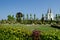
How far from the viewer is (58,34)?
338 inches

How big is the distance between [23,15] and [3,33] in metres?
34.1

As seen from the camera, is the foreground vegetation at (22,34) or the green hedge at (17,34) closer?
the foreground vegetation at (22,34)

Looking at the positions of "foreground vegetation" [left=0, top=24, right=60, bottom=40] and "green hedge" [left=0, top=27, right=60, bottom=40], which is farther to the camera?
"green hedge" [left=0, top=27, right=60, bottom=40]

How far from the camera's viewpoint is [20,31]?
9.80 meters

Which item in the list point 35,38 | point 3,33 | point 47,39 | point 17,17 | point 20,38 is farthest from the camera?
point 17,17

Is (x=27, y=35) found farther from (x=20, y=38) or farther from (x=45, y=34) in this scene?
(x=45, y=34)

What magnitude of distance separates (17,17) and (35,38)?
3598 centimetres

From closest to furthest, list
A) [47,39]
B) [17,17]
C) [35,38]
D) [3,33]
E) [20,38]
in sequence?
[35,38] < [47,39] < [20,38] < [3,33] < [17,17]

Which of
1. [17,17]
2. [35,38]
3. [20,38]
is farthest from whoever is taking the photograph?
[17,17]

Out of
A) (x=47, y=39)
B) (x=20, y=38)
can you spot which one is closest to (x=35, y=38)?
(x=47, y=39)

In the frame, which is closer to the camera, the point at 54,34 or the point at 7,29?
the point at 54,34

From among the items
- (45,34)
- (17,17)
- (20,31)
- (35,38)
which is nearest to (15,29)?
(20,31)

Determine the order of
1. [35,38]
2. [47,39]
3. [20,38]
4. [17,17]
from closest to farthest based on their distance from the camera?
[35,38] < [47,39] < [20,38] < [17,17]

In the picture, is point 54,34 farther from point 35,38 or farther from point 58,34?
point 35,38
